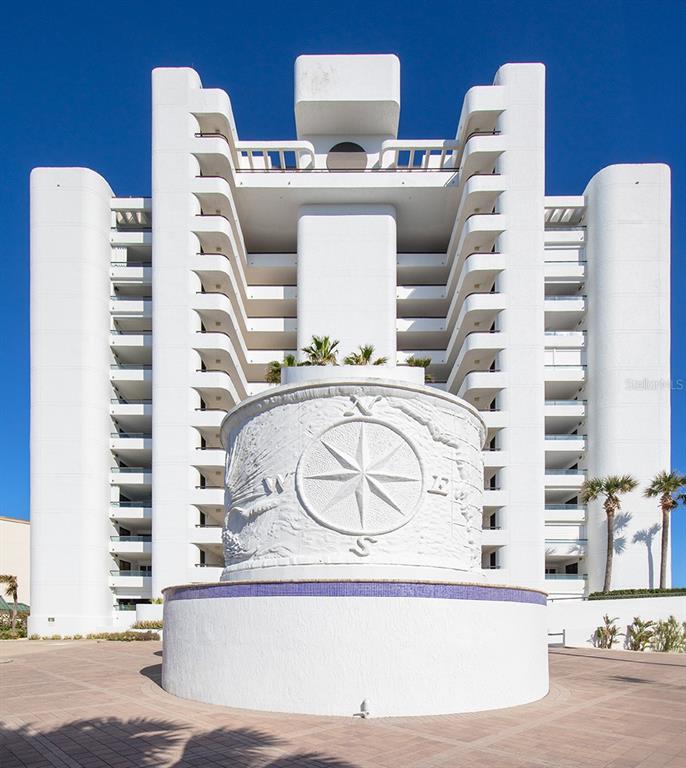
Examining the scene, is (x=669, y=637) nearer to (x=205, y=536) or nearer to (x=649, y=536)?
(x=649, y=536)

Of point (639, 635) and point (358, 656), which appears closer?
point (358, 656)

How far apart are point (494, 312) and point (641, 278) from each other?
976 cm

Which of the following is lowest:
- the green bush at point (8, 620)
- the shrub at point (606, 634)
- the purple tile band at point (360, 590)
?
the green bush at point (8, 620)

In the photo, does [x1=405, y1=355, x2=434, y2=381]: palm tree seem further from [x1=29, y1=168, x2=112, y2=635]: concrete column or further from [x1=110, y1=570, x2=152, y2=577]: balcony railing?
[x1=110, y1=570, x2=152, y2=577]: balcony railing

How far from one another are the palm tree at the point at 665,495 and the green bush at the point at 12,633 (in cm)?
3642

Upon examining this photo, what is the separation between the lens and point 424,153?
149 feet

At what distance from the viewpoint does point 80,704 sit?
11742 millimetres

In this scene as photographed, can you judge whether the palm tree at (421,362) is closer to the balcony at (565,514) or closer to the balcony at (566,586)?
the balcony at (565,514)

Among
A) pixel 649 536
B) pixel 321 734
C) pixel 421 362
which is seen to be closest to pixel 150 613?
pixel 421 362

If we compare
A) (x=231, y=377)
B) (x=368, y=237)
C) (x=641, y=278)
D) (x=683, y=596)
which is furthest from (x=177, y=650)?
(x=641, y=278)

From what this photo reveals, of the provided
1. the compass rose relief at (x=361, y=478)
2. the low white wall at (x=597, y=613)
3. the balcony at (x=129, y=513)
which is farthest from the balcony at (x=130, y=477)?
the compass rose relief at (x=361, y=478)

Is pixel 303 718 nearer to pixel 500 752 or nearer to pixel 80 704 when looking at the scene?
pixel 500 752

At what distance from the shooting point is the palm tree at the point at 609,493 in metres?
37.2

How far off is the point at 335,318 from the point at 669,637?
83.5 ft
